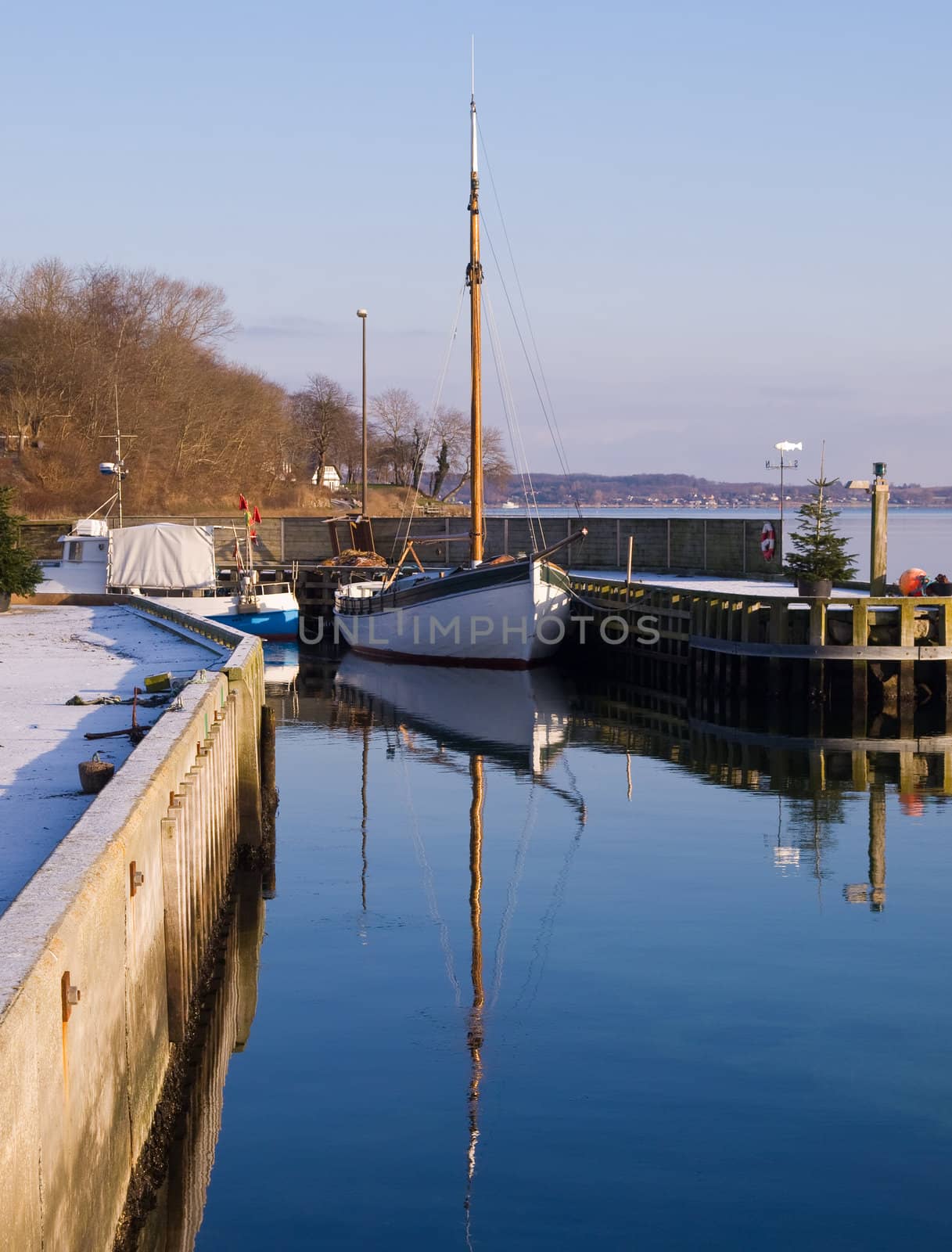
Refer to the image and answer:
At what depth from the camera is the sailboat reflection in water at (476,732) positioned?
1186 centimetres

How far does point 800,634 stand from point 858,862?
47.2ft

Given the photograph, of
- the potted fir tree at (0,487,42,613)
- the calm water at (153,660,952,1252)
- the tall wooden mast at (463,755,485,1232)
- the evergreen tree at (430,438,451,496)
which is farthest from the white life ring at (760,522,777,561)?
the evergreen tree at (430,438,451,496)

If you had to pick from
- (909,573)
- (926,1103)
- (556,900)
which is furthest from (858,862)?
(909,573)

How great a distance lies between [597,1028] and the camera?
1095cm

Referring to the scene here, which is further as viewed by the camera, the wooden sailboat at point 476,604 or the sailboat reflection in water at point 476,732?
the wooden sailboat at point 476,604

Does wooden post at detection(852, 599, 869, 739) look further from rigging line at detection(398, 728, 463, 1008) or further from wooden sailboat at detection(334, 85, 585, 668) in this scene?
rigging line at detection(398, 728, 463, 1008)

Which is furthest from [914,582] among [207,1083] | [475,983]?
[207,1083]

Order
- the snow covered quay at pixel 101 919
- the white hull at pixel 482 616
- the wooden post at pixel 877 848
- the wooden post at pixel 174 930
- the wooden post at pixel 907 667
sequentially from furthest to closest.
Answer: the white hull at pixel 482 616 < the wooden post at pixel 907 667 < the wooden post at pixel 877 848 < the wooden post at pixel 174 930 < the snow covered quay at pixel 101 919

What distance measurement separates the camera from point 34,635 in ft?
95.0

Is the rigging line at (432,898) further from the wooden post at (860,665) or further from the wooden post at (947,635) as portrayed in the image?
the wooden post at (947,635)

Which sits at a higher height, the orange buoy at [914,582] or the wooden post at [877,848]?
the orange buoy at [914,582]

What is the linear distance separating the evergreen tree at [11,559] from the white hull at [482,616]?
10.6 metres

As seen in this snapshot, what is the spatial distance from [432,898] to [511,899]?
840 millimetres

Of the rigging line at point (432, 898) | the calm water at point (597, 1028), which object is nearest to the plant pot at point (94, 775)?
the calm water at point (597, 1028)
